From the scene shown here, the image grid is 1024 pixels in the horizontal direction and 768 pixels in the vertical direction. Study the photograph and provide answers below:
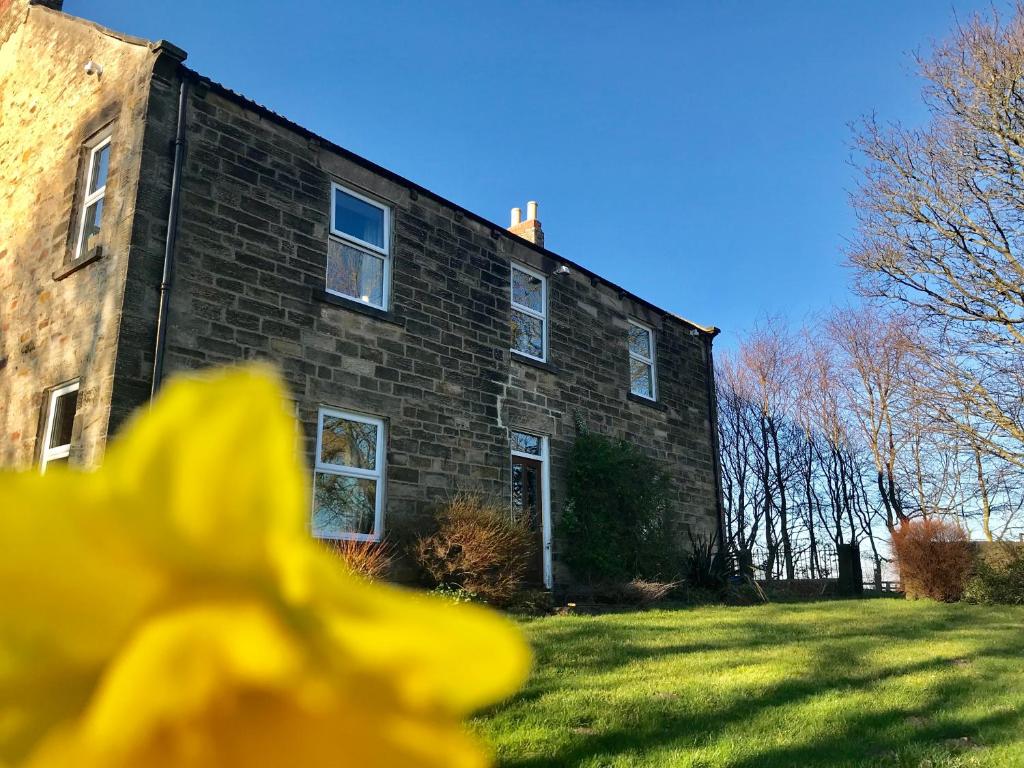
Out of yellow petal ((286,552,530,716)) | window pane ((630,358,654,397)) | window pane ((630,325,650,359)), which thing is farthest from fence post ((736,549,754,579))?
yellow petal ((286,552,530,716))

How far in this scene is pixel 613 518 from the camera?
13.9 meters

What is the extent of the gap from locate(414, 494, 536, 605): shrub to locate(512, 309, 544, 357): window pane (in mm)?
4098

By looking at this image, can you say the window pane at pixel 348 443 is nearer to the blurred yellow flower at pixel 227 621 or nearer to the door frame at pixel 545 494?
the door frame at pixel 545 494

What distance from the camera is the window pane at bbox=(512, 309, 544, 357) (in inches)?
550

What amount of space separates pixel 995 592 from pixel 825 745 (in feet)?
40.6

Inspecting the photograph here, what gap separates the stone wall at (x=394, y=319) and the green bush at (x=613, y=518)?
1.23 ft

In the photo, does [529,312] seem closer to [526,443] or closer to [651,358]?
[526,443]

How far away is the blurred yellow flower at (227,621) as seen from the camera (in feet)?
0.83

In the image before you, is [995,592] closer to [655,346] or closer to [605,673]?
[655,346]

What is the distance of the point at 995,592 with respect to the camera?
46.7 feet

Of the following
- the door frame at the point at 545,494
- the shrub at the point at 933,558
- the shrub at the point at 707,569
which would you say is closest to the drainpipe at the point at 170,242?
the door frame at the point at 545,494

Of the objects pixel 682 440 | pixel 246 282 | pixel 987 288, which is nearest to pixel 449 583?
pixel 246 282

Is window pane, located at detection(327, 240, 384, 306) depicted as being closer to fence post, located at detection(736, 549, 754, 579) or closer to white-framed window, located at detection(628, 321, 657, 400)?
white-framed window, located at detection(628, 321, 657, 400)

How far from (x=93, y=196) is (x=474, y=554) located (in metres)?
6.95
